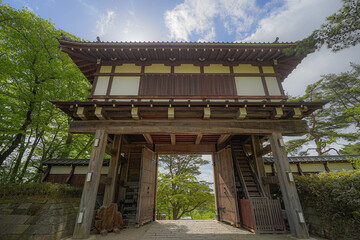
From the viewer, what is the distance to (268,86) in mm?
6109

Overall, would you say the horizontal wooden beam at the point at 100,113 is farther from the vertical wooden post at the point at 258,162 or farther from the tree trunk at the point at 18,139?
the vertical wooden post at the point at 258,162

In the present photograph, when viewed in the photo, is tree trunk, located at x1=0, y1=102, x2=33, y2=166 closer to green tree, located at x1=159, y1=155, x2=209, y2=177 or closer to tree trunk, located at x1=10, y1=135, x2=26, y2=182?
tree trunk, located at x1=10, y1=135, x2=26, y2=182

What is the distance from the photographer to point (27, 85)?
8000 mm

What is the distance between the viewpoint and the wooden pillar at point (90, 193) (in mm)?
4266

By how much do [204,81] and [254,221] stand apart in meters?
5.46

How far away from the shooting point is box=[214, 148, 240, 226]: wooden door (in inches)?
254

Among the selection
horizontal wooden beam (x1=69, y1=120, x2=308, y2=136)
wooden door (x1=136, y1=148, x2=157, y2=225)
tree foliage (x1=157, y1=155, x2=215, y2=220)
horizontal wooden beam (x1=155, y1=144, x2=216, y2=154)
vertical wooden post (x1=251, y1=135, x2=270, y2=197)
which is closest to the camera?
horizontal wooden beam (x1=69, y1=120, x2=308, y2=136)

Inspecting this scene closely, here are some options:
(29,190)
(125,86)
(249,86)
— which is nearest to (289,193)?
(249,86)

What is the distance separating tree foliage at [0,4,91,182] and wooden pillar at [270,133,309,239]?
34.6ft

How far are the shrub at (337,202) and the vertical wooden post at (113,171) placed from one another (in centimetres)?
732

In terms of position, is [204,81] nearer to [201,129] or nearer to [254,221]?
[201,129]

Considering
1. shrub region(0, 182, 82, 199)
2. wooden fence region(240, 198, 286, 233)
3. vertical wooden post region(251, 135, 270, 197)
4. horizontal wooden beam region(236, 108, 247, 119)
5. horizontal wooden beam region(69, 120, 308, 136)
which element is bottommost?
wooden fence region(240, 198, 286, 233)

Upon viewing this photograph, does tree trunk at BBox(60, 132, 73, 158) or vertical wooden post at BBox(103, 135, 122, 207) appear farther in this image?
tree trunk at BBox(60, 132, 73, 158)

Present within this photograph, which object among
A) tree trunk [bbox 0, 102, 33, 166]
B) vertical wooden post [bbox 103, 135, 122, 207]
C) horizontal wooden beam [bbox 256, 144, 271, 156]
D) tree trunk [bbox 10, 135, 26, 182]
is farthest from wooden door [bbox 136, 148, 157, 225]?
tree trunk [bbox 10, 135, 26, 182]
